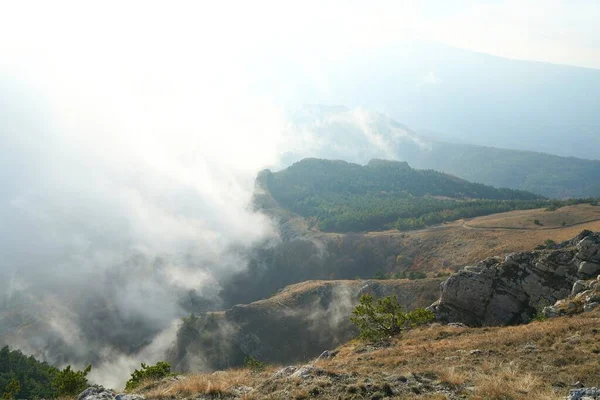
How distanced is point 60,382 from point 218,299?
122m

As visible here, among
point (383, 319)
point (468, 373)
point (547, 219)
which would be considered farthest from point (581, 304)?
point (547, 219)

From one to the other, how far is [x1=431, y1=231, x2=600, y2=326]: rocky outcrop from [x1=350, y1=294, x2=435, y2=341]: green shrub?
854 cm

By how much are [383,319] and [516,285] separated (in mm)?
18658

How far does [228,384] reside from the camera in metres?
17.1

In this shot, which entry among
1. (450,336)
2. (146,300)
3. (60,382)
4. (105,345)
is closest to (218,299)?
(146,300)

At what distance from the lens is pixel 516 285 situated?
4500cm

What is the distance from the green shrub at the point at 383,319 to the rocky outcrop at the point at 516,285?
28.0 ft

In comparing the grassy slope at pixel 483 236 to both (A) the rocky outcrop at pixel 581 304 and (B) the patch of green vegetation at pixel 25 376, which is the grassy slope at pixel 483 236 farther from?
(B) the patch of green vegetation at pixel 25 376

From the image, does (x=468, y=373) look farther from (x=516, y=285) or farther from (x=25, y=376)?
(x=25, y=376)

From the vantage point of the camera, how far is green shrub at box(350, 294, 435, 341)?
36500mm

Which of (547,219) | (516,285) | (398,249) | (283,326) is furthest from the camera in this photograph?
(398,249)

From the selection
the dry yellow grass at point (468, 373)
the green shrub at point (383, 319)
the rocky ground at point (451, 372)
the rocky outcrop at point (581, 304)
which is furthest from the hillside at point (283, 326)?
the dry yellow grass at point (468, 373)

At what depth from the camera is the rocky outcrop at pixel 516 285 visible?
42156 mm

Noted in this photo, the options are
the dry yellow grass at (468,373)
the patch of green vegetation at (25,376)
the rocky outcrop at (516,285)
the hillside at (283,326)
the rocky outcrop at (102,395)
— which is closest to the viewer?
the dry yellow grass at (468,373)
